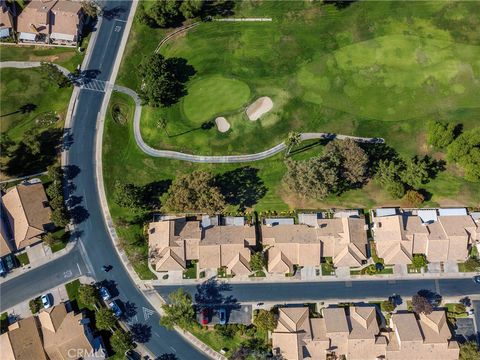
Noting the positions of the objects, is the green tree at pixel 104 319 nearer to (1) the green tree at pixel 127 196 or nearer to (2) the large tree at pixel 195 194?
(1) the green tree at pixel 127 196

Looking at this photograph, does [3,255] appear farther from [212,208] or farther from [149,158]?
Result: [212,208]

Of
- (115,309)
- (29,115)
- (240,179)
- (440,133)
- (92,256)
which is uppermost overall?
(29,115)

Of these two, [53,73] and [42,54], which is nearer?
[53,73]

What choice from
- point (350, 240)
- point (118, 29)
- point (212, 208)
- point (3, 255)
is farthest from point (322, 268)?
point (118, 29)

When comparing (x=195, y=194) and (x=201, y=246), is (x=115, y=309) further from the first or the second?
(x=195, y=194)

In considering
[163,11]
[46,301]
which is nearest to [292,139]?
[163,11]

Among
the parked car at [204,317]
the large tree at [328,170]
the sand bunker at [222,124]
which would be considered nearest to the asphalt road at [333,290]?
the parked car at [204,317]
